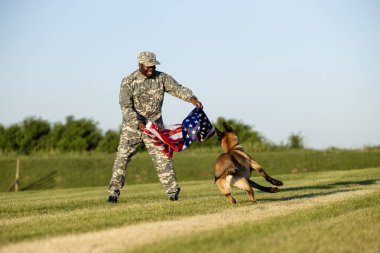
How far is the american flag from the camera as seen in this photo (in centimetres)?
1409

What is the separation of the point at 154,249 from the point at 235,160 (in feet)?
17.1

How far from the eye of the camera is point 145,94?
550 inches

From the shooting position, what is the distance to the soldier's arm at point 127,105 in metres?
13.8

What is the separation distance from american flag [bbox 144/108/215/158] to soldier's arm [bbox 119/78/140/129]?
0.57 meters

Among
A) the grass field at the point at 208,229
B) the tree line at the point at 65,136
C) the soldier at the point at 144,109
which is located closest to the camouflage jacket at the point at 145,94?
the soldier at the point at 144,109

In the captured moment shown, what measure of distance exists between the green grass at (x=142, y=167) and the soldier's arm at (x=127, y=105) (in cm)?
3442

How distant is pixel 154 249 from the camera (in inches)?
285

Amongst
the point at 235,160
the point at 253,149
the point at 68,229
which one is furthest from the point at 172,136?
the point at 253,149

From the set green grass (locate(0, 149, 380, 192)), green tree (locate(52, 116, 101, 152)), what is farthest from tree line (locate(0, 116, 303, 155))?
green grass (locate(0, 149, 380, 192))

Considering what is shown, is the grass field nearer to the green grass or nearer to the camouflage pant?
the camouflage pant

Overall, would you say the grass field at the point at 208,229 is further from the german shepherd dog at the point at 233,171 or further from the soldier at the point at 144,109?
the soldier at the point at 144,109

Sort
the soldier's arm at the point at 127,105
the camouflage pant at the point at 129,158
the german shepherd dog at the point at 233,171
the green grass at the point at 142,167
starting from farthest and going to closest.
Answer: the green grass at the point at 142,167 → the camouflage pant at the point at 129,158 → the soldier's arm at the point at 127,105 → the german shepherd dog at the point at 233,171

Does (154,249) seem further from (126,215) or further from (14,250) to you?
(126,215)

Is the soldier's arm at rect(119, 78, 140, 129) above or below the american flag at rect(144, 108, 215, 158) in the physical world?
above
